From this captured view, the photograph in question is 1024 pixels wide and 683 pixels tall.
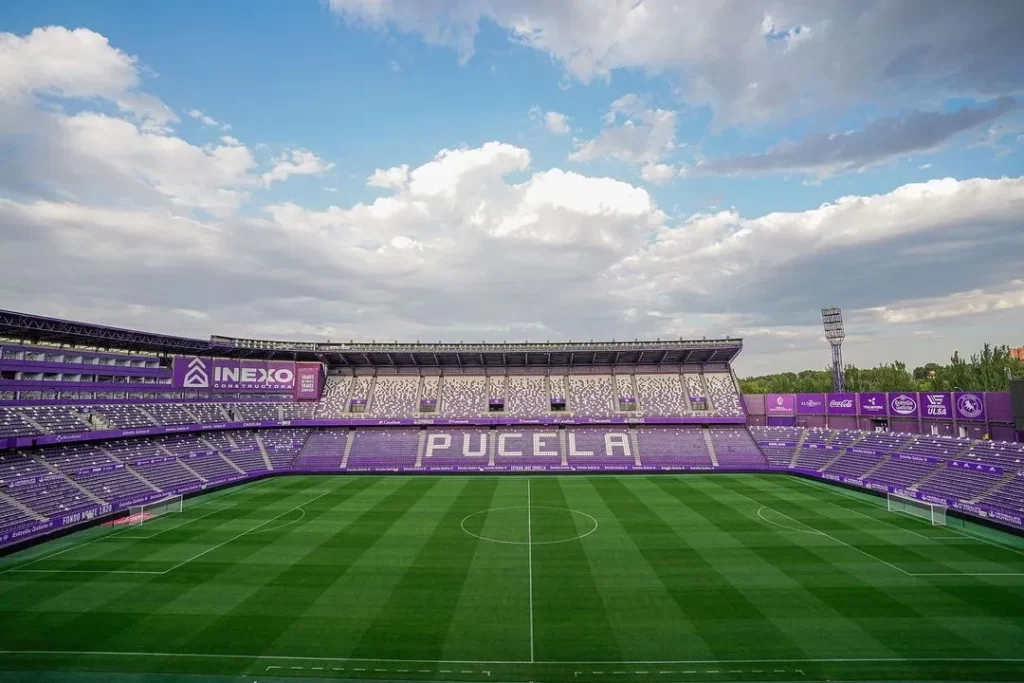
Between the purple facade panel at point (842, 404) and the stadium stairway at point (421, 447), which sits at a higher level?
the purple facade panel at point (842, 404)

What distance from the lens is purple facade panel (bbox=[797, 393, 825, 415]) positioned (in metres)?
55.8

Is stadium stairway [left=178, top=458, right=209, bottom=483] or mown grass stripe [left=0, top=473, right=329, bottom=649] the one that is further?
stadium stairway [left=178, top=458, right=209, bottom=483]

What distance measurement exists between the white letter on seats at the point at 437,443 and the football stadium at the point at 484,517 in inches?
21.1

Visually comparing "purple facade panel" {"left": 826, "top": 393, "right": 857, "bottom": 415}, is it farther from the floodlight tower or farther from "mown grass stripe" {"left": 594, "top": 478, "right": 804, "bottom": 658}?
"mown grass stripe" {"left": 594, "top": 478, "right": 804, "bottom": 658}

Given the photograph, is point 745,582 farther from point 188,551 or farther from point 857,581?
point 188,551

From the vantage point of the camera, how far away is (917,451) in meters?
42.8

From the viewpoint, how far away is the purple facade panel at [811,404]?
2195 inches

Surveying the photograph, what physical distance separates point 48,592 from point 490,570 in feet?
58.9

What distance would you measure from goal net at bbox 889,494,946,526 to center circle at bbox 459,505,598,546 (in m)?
19.9

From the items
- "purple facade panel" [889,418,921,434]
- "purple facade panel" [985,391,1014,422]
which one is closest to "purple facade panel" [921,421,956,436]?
"purple facade panel" [889,418,921,434]

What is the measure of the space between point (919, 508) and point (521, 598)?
28783 millimetres

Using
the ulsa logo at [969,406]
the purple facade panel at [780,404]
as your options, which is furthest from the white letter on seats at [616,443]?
the ulsa logo at [969,406]

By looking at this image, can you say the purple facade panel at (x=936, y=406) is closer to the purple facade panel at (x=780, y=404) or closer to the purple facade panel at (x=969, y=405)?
the purple facade panel at (x=969, y=405)

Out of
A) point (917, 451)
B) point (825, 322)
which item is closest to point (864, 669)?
point (917, 451)
